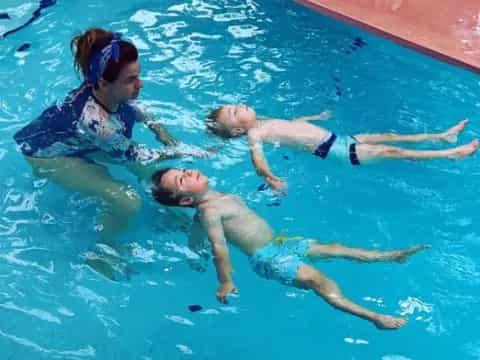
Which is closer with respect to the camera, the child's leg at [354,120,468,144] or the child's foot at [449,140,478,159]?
the child's foot at [449,140,478,159]

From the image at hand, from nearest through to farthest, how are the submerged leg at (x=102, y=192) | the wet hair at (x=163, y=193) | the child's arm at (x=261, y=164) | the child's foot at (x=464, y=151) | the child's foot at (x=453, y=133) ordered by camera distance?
the wet hair at (x=163, y=193) → the submerged leg at (x=102, y=192) → the child's arm at (x=261, y=164) → the child's foot at (x=464, y=151) → the child's foot at (x=453, y=133)

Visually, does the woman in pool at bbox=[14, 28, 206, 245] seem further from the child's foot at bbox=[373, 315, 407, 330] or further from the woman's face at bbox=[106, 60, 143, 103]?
the child's foot at bbox=[373, 315, 407, 330]

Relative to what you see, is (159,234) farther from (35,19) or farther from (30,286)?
(35,19)

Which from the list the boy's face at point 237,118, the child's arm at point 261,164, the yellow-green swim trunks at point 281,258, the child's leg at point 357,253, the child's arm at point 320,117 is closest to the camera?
the yellow-green swim trunks at point 281,258

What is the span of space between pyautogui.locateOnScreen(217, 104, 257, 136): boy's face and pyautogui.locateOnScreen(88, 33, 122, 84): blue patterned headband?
83cm

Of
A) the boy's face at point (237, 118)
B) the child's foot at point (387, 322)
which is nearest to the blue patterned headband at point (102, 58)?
the boy's face at point (237, 118)

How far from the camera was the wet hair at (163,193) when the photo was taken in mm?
3178

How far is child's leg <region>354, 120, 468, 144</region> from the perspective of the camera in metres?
3.84

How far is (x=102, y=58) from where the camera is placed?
10.4 ft

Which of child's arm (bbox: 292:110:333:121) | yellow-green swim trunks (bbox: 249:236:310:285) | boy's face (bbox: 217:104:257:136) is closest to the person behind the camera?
yellow-green swim trunks (bbox: 249:236:310:285)

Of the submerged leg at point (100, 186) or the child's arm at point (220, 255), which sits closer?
the child's arm at point (220, 255)

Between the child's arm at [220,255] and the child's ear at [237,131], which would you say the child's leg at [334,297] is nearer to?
the child's arm at [220,255]

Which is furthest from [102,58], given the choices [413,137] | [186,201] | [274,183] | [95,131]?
[413,137]

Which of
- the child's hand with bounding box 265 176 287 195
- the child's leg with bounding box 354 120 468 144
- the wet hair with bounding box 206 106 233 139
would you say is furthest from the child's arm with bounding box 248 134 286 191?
the child's leg with bounding box 354 120 468 144
